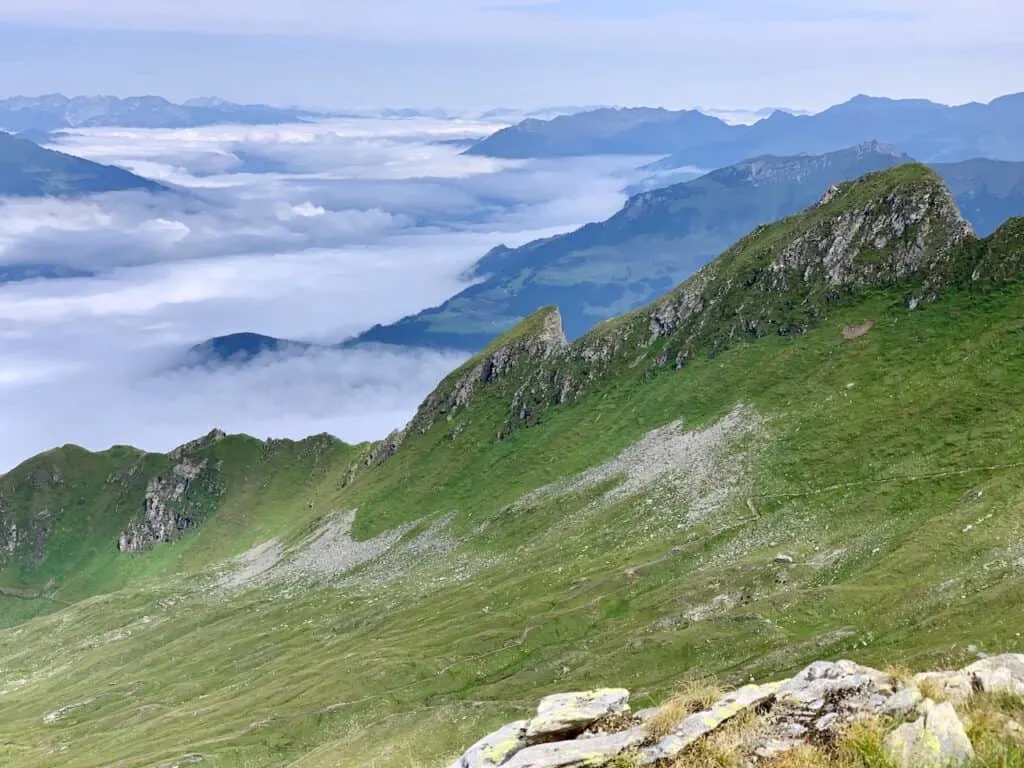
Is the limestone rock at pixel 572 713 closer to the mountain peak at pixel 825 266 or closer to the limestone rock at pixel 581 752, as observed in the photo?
the limestone rock at pixel 581 752

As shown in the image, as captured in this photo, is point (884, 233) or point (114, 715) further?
point (884, 233)

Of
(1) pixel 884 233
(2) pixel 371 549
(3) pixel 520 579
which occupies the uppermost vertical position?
(1) pixel 884 233

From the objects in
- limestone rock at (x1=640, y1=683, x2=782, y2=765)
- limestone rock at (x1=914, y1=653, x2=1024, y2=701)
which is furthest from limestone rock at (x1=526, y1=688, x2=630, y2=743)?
limestone rock at (x1=914, y1=653, x2=1024, y2=701)

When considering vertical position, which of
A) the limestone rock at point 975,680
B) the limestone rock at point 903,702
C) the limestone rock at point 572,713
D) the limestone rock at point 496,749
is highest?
the limestone rock at point 903,702

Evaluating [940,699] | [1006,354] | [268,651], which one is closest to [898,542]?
[1006,354]

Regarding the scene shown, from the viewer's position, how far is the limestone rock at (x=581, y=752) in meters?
23.6

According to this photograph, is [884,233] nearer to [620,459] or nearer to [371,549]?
[620,459]

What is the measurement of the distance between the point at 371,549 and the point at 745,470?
326 feet

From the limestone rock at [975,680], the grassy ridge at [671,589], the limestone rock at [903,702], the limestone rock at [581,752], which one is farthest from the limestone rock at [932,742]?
the grassy ridge at [671,589]

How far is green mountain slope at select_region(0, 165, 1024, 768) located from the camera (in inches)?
3199

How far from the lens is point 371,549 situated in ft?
638

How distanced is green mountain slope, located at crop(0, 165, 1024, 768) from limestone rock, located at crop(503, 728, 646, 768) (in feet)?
117

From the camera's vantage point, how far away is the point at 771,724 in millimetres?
23500

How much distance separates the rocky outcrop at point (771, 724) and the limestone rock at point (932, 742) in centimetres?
3
